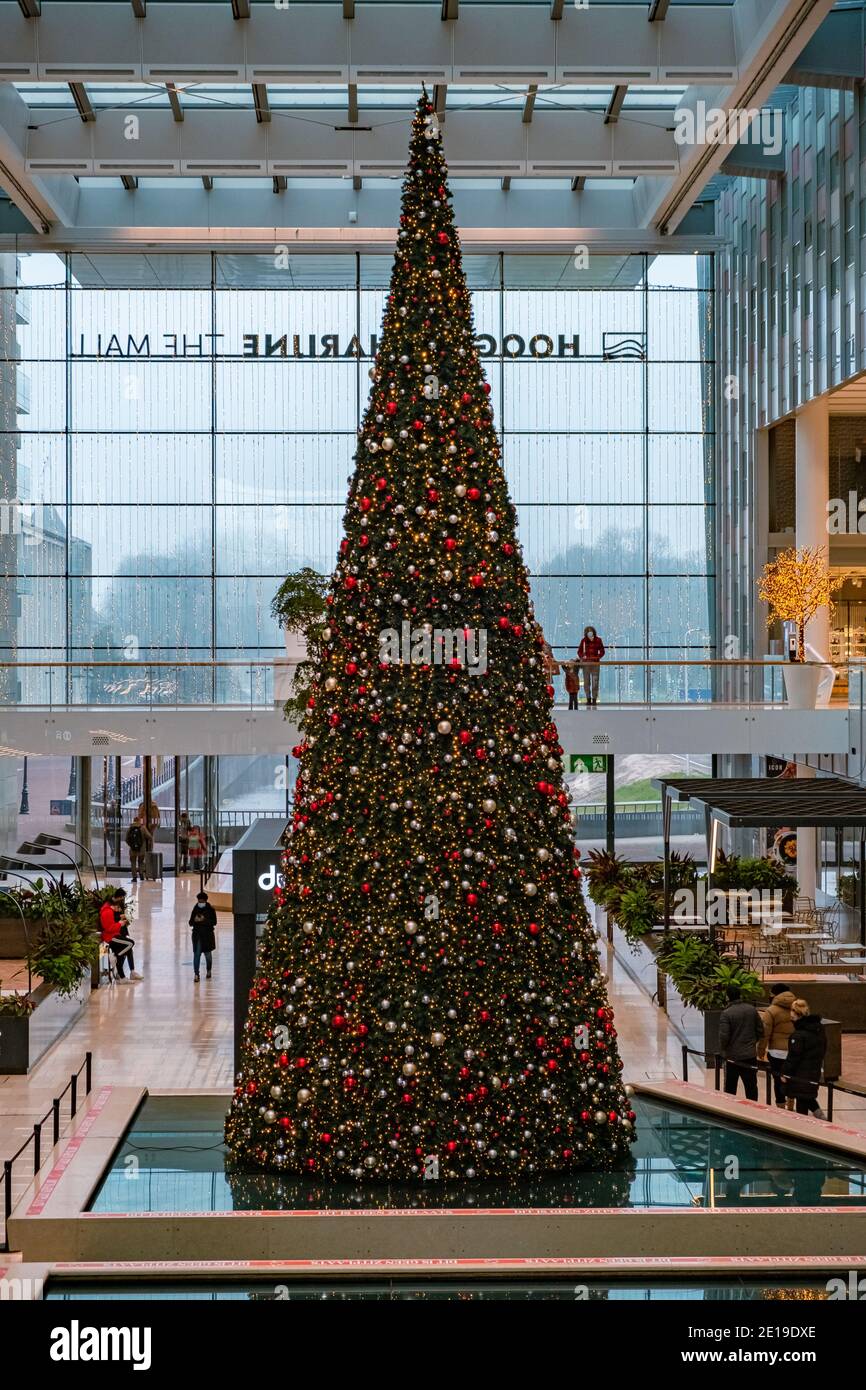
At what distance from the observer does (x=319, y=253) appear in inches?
1182

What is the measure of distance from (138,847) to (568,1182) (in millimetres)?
22701

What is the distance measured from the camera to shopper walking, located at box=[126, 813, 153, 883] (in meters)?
29.2

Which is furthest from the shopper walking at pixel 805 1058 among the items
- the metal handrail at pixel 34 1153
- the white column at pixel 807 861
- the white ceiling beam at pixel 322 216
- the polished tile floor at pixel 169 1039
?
the white ceiling beam at pixel 322 216

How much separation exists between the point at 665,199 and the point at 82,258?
12445mm

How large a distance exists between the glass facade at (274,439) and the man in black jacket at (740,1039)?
18536 millimetres

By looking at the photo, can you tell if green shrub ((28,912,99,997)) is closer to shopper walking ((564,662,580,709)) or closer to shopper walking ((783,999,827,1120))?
shopper walking ((783,999,827,1120))

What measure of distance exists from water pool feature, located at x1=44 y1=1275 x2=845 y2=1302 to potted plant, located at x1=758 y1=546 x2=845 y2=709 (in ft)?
54.1

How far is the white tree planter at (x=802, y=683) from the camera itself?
2291 centimetres

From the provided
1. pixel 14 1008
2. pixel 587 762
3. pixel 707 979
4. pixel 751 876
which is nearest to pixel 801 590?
pixel 587 762

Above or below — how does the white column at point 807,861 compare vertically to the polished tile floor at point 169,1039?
above

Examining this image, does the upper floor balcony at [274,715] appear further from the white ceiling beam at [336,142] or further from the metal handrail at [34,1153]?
the metal handrail at [34,1153]

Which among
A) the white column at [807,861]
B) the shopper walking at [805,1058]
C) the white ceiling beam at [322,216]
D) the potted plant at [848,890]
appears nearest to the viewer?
the shopper walking at [805,1058]
